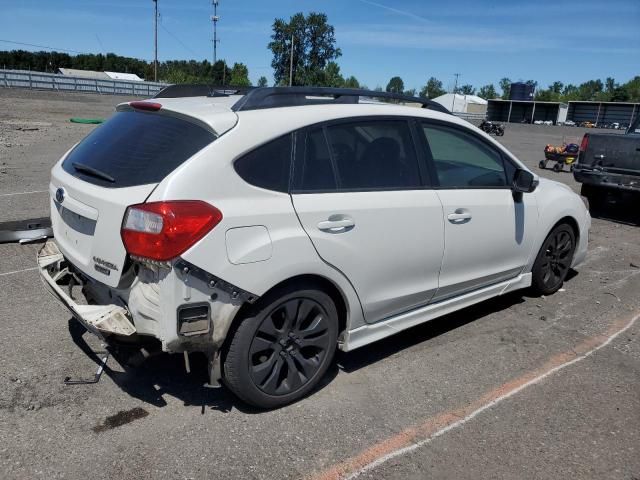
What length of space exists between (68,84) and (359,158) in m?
44.7

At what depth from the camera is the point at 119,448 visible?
2836 mm

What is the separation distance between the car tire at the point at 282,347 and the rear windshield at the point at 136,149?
2.96ft

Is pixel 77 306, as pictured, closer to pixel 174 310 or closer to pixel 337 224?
pixel 174 310

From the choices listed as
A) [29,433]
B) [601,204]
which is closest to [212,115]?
[29,433]

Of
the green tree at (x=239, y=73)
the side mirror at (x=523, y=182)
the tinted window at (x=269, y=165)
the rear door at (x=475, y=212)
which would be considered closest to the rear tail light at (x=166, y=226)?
the tinted window at (x=269, y=165)

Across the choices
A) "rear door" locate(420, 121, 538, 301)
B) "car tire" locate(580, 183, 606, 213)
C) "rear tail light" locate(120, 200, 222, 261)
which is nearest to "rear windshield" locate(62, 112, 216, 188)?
"rear tail light" locate(120, 200, 222, 261)

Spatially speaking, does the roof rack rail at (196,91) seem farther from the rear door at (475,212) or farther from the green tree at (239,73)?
the green tree at (239,73)

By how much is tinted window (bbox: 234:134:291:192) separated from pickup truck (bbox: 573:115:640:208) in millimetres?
7764

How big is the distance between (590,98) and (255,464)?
188m

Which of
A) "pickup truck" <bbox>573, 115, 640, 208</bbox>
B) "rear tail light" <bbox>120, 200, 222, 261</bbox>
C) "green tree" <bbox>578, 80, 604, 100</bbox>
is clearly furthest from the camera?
"green tree" <bbox>578, 80, 604, 100</bbox>

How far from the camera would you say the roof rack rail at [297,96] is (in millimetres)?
3195

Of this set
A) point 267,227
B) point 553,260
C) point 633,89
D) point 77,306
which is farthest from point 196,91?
point 633,89

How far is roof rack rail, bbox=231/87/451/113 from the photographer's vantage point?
10.5ft

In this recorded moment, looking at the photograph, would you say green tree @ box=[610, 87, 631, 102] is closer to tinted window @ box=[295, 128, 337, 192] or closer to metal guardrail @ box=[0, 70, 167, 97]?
metal guardrail @ box=[0, 70, 167, 97]
